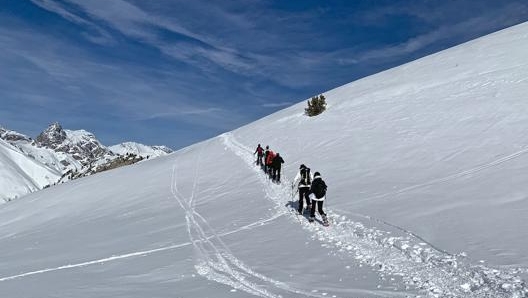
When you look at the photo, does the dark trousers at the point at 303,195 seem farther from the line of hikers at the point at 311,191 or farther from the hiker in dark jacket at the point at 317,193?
the hiker in dark jacket at the point at 317,193

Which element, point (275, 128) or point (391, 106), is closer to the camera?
point (391, 106)

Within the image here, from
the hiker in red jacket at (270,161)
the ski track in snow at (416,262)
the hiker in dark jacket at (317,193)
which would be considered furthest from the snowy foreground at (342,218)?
the hiker in red jacket at (270,161)

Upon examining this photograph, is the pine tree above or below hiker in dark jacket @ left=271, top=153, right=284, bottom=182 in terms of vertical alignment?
above

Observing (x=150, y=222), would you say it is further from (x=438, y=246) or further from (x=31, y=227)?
(x=438, y=246)

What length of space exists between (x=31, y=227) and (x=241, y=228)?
13652mm

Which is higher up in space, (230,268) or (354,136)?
(354,136)

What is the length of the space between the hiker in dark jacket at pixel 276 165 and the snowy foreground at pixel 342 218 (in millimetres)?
630

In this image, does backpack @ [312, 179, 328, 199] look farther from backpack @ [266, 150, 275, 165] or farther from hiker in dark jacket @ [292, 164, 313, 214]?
backpack @ [266, 150, 275, 165]

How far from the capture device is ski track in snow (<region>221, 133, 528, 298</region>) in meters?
7.25

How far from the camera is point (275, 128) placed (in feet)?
122

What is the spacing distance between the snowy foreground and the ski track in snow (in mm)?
39

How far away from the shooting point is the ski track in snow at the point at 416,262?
725cm

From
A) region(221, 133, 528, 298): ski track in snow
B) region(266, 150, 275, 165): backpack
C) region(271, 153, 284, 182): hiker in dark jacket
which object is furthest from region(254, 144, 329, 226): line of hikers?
region(266, 150, 275, 165): backpack

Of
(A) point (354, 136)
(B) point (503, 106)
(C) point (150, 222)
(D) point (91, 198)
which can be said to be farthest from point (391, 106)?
(D) point (91, 198)
